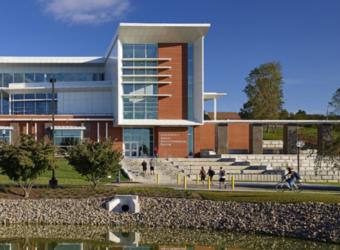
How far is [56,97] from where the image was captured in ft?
239

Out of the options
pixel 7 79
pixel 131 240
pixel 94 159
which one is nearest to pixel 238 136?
pixel 7 79

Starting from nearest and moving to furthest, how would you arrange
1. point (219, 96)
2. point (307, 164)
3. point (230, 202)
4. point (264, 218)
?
point (264, 218)
point (230, 202)
point (307, 164)
point (219, 96)

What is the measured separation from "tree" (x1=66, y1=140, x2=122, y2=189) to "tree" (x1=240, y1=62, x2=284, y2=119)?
58731 millimetres

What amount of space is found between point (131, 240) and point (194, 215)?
17.4ft

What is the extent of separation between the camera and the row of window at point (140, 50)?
2608 inches

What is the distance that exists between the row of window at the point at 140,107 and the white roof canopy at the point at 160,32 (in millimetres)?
6640

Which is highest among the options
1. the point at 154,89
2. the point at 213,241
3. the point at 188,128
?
the point at 154,89

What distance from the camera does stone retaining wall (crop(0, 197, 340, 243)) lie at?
26.1 m

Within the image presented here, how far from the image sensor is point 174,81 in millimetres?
66250

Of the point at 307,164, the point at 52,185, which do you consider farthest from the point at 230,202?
the point at 307,164

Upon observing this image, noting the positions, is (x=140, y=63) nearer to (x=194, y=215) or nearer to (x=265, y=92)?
(x=265, y=92)

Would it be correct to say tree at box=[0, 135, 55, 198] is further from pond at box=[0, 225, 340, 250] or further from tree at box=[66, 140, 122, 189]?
pond at box=[0, 225, 340, 250]

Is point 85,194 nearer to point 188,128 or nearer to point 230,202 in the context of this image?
point 230,202

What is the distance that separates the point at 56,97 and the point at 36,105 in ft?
11.4
